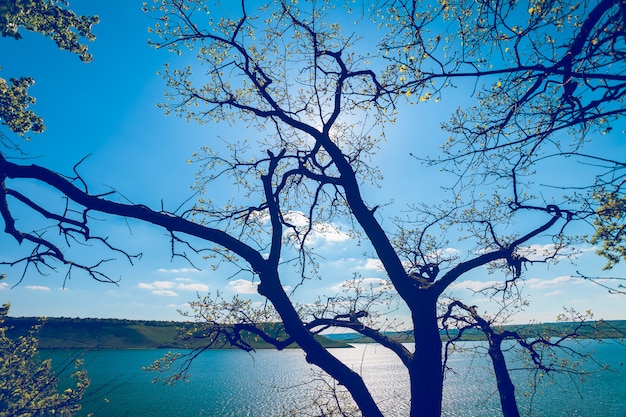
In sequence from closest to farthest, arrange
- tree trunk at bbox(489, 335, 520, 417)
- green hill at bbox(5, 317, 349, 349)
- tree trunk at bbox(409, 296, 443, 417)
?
tree trunk at bbox(409, 296, 443, 417) < tree trunk at bbox(489, 335, 520, 417) < green hill at bbox(5, 317, 349, 349)

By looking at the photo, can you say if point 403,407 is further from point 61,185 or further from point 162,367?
point 61,185

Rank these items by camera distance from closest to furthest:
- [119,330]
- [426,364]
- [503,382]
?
[426,364]
[503,382]
[119,330]

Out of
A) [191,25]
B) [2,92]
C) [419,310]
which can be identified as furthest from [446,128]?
[2,92]

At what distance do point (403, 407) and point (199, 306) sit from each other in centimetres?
5581

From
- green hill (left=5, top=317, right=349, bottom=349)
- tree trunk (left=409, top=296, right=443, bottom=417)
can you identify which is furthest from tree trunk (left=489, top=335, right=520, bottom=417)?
green hill (left=5, top=317, right=349, bottom=349)

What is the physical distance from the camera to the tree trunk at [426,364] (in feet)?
18.5

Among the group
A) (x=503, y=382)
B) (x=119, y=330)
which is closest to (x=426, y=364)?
(x=503, y=382)

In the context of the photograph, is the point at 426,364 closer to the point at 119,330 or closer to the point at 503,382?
the point at 503,382

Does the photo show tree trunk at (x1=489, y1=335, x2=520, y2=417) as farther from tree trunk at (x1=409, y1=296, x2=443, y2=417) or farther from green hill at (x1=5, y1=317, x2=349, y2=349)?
green hill at (x1=5, y1=317, x2=349, y2=349)

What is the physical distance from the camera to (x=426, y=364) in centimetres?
580

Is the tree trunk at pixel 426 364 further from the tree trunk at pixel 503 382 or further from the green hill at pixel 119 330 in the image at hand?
the green hill at pixel 119 330

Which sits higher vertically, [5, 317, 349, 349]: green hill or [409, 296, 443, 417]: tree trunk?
[409, 296, 443, 417]: tree trunk

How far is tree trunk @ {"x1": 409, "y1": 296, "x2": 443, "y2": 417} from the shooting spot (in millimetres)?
5629

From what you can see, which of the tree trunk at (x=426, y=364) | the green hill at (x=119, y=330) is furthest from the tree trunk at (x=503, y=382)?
the green hill at (x=119, y=330)
